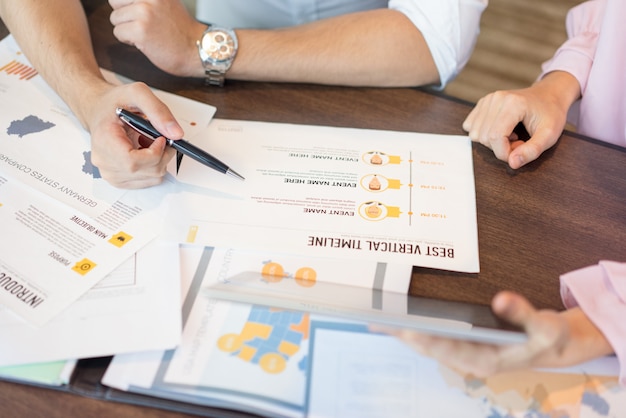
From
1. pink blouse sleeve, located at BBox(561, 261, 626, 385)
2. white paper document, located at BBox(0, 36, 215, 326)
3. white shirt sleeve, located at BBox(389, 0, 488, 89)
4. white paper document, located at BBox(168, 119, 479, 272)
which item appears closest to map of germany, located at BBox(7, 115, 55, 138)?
white paper document, located at BBox(0, 36, 215, 326)

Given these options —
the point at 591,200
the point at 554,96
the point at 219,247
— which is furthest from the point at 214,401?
the point at 554,96

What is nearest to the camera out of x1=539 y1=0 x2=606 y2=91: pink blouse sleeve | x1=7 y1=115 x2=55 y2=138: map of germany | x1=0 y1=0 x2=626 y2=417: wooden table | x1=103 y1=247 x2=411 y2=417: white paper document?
x1=103 y1=247 x2=411 y2=417: white paper document

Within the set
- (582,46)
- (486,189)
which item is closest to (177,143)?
(486,189)

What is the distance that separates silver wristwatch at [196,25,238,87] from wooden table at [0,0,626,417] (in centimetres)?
2

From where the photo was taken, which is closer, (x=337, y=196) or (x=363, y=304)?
(x=363, y=304)

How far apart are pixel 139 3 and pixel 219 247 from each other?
455 mm

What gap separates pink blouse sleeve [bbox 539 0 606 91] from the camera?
0.98m

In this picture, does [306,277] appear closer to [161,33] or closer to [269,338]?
[269,338]

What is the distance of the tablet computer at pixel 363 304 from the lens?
0.62m

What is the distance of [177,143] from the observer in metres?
0.80

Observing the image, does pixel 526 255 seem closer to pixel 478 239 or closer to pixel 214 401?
pixel 478 239

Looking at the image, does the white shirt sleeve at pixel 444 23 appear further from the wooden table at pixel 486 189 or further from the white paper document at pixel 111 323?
the white paper document at pixel 111 323

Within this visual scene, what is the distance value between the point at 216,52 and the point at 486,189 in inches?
18.6

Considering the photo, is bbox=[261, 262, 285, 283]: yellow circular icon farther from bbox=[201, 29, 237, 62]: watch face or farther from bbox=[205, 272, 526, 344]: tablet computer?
bbox=[201, 29, 237, 62]: watch face
